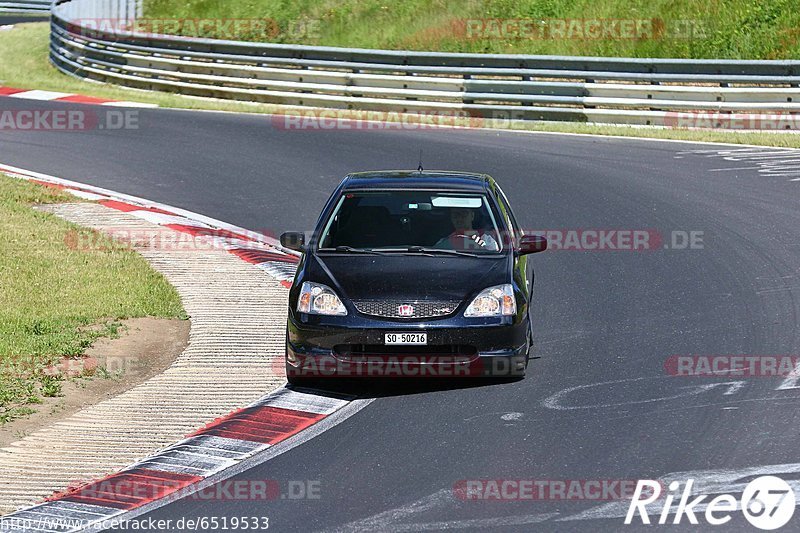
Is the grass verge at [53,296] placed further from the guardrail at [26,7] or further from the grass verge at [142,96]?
the guardrail at [26,7]

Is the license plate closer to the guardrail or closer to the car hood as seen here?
the car hood

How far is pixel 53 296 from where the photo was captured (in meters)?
12.3

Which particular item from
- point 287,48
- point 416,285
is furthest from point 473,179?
point 287,48

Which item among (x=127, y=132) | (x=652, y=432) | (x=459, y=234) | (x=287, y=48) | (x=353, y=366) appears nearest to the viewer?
(x=652, y=432)

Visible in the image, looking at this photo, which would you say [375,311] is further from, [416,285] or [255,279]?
[255,279]

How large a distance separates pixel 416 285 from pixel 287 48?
726 inches

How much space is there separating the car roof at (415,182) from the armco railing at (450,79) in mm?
12805

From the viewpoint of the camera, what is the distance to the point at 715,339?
34.3ft

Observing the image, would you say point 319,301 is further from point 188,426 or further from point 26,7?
point 26,7

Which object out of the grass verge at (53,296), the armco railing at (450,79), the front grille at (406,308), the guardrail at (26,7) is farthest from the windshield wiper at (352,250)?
the guardrail at (26,7)

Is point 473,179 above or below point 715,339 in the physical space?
above

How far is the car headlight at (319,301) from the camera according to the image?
934cm

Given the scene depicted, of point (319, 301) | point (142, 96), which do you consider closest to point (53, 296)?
point (319, 301)

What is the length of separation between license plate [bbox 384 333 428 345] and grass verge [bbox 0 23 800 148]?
13182 millimetres
